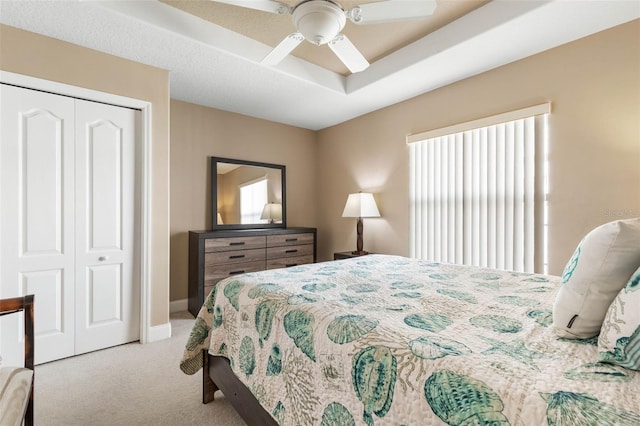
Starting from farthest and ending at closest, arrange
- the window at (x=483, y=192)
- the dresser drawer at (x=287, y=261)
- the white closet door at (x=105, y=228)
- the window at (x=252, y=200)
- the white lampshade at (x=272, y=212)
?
1. the white lampshade at (x=272, y=212)
2. the window at (x=252, y=200)
3. the dresser drawer at (x=287, y=261)
4. the window at (x=483, y=192)
5. the white closet door at (x=105, y=228)

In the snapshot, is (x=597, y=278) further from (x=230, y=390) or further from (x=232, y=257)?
(x=232, y=257)

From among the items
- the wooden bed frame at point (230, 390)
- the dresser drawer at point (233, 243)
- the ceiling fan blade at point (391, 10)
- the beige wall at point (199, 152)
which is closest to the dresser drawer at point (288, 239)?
the dresser drawer at point (233, 243)

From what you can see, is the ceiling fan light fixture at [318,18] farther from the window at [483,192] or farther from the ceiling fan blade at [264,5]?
the window at [483,192]

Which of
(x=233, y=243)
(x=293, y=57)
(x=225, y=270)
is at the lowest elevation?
(x=225, y=270)

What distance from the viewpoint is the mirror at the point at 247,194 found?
390cm

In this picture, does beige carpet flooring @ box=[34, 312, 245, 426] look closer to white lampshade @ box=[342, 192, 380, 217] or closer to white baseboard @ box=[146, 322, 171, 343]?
white baseboard @ box=[146, 322, 171, 343]

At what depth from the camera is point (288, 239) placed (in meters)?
4.02

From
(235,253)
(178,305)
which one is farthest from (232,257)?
(178,305)

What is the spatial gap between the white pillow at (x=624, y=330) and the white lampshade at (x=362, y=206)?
2929 millimetres

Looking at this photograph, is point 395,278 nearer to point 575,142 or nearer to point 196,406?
point 196,406

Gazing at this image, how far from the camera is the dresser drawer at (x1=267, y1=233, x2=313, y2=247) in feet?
12.7

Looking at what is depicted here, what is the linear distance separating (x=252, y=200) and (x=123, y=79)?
1989 millimetres

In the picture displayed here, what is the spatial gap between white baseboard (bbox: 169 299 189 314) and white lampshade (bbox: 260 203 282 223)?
4.62ft

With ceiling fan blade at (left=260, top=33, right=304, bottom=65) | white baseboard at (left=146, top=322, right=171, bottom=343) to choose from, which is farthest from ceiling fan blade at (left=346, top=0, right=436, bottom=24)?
white baseboard at (left=146, top=322, right=171, bottom=343)
